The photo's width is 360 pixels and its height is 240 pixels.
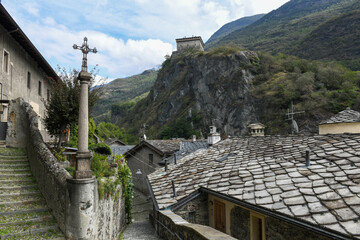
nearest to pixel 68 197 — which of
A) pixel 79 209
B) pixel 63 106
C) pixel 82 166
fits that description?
pixel 79 209

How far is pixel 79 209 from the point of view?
16.9 ft

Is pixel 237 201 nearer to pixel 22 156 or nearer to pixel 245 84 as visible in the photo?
pixel 22 156

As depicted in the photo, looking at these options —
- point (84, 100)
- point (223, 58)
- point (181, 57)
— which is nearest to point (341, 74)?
point (223, 58)

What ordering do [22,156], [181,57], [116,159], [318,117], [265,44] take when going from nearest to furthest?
[22,156] → [116,159] → [318,117] → [181,57] → [265,44]

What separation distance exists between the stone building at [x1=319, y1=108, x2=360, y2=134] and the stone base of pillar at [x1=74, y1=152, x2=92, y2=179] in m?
11.1

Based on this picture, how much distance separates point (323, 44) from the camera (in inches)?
2714

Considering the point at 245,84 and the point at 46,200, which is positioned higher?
the point at 245,84

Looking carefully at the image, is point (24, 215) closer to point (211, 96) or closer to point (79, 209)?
point (79, 209)

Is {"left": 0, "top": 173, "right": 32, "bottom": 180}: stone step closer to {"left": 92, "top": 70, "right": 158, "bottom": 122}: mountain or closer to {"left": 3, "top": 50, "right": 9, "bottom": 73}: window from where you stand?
{"left": 3, "top": 50, "right": 9, "bottom": 73}: window

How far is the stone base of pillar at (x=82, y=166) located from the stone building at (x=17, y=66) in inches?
340

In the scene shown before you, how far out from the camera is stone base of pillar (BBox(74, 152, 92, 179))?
5293mm

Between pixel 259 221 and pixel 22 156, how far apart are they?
8.02 meters

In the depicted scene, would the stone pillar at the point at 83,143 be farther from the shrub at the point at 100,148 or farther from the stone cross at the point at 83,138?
the shrub at the point at 100,148

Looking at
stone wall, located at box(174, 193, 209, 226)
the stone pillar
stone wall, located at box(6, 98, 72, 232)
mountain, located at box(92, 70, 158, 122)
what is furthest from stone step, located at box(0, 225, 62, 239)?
mountain, located at box(92, 70, 158, 122)
